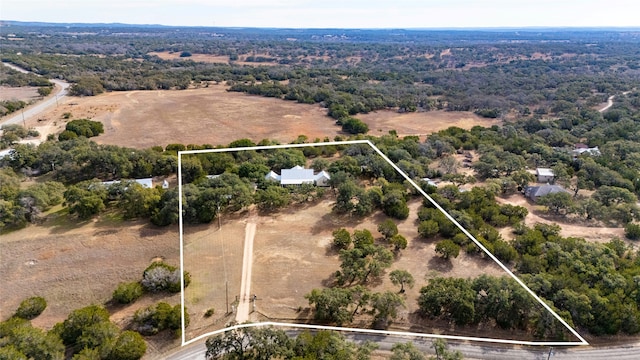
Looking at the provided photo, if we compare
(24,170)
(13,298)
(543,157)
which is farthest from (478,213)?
(24,170)


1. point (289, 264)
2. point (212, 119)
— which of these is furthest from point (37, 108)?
point (289, 264)

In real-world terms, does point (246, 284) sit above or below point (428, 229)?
below

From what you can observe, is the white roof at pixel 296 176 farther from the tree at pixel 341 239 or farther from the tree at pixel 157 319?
the tree at pixel 157 319

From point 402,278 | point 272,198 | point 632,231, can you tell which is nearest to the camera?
point 402,278

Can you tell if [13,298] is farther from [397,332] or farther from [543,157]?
[543,157]

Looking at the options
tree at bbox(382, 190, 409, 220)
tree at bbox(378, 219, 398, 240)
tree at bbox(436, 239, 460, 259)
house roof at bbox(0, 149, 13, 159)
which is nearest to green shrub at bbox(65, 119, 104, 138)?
house roof at bbox(0, 149, 13, 159)

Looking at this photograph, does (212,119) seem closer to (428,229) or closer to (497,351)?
(428,229)

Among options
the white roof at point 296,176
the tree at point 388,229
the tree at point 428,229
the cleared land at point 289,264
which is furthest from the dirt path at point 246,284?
the tree at point 428,229
